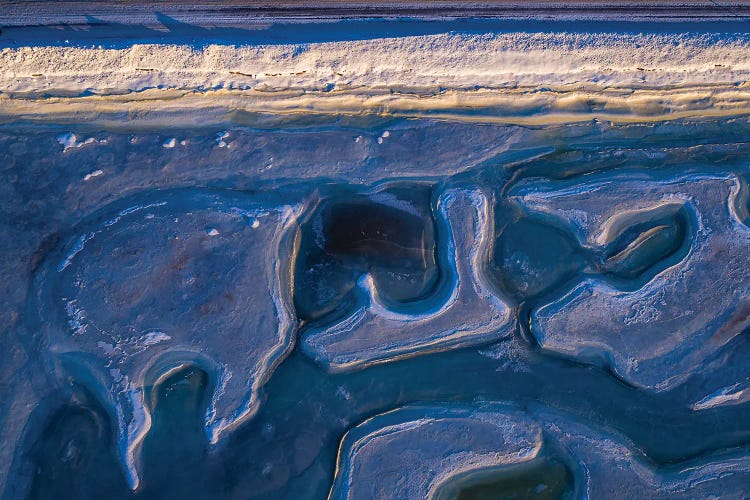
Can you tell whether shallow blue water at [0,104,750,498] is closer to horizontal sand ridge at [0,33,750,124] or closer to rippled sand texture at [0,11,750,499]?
rippled sand texture at [0,11,750,499]

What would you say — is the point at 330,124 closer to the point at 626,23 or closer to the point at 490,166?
the point at 490,166

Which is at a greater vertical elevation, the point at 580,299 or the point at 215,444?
the point at 580,299

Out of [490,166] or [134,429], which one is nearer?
[134,429]

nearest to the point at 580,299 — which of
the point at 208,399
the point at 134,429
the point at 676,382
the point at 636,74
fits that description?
the point at 676,382

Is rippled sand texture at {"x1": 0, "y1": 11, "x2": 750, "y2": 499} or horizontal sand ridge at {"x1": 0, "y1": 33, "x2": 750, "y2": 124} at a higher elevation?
horizontal sand ridge at {"x1": 0, "y1": 33, "x2": 750, "y2": 124}

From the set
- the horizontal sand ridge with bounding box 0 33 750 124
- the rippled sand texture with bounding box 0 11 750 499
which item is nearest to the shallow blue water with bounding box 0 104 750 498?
the rippled sand texture with bounding box 0 11 750 499

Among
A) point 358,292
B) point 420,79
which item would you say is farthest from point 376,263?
point 420,79
